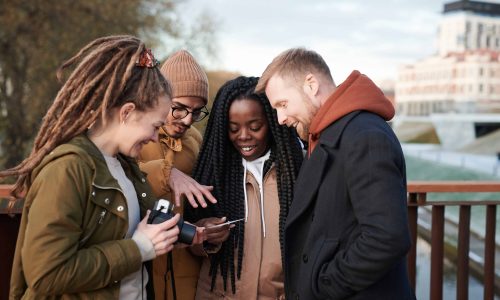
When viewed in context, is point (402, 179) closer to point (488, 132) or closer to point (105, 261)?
point (105, 261)

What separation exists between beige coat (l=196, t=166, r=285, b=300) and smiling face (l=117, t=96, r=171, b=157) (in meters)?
0.76

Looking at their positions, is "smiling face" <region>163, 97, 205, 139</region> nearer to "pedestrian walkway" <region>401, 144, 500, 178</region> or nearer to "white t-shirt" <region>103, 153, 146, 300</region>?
"white t-shirt" <region>103, 153, 146, 300</region>

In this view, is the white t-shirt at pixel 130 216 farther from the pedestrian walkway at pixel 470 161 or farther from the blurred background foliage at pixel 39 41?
the pedestrian walkway at pixel 470 161

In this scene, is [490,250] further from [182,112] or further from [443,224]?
[182,112]

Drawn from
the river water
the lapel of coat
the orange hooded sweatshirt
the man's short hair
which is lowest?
the river water

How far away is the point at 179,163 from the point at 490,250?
6.87 ft

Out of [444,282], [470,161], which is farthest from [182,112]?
[470,161]

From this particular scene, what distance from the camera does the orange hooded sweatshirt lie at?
1900 millimetres

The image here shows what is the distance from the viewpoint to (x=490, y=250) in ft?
11.3

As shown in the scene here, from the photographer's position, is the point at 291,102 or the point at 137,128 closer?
the point at 137,128

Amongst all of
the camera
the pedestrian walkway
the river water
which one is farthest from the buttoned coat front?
the pedestrian walkway

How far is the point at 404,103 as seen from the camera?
9325 centimetres

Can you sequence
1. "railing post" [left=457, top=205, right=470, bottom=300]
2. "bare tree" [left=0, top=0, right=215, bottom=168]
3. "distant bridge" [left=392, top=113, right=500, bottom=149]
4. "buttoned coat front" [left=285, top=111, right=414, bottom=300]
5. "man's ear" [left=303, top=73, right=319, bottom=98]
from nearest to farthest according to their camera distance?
1. "buttoned coat front" [left=285, top=111, right=414, bottom=300]
2. "man's ear" [left=303, top=73, right=319, bottom=98]
3. "railing post" [left=457, top=205, right=470, bottom=300]
4. "bare tree" [left=0, top=0, right=215, bottom=168]
5. "distant bridge" [left=392, top=113, right=500, bottom=149]

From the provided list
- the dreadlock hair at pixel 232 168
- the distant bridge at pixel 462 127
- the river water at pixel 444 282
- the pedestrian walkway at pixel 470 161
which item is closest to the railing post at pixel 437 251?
the dreadlock hair at pixel 232 168
